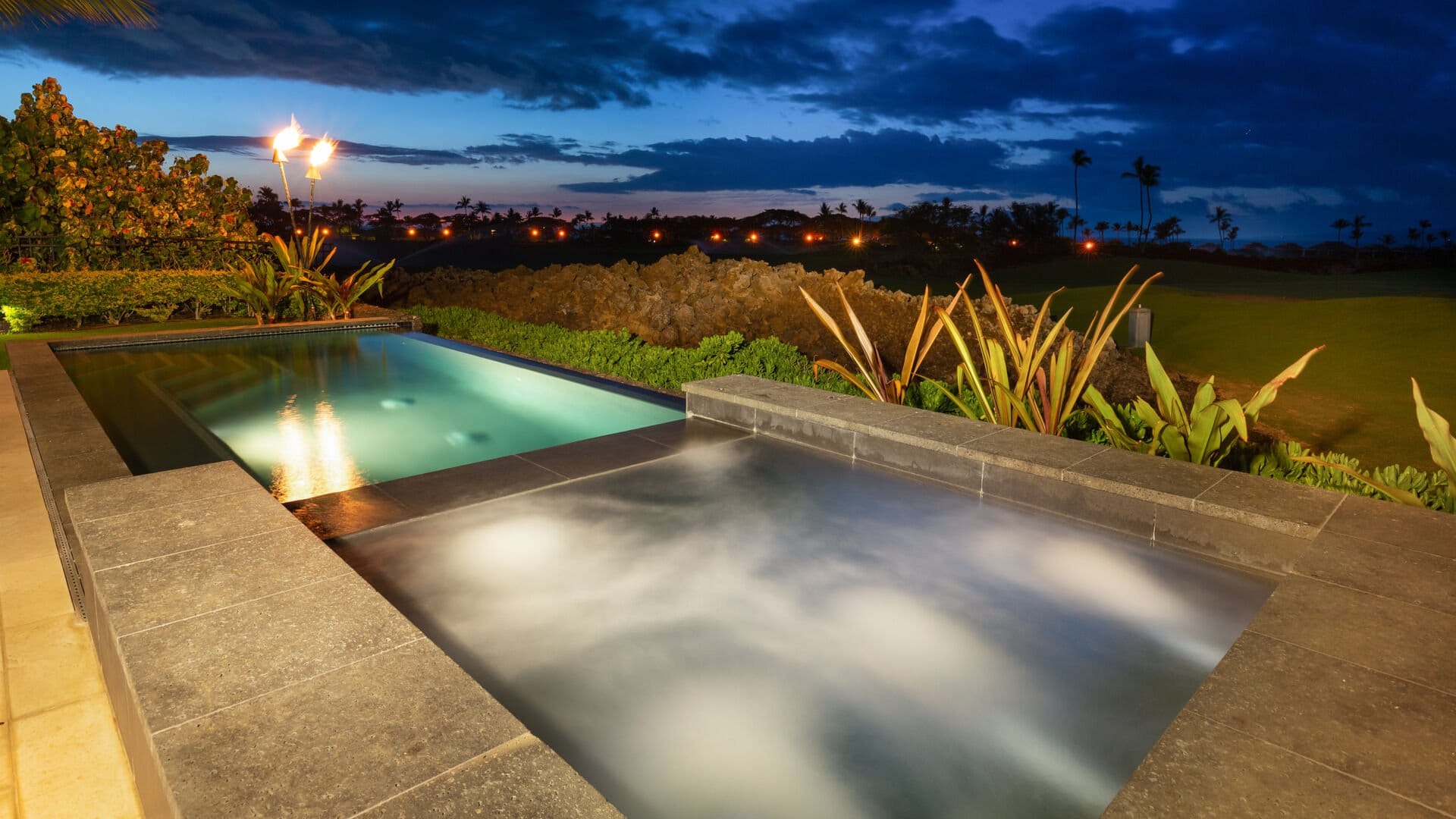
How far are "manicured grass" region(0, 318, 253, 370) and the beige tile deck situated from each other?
704cm

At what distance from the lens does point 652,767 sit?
1.68m

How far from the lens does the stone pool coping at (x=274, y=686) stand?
4.00ft

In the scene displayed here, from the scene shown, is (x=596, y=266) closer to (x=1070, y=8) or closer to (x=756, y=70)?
(x=756, y=70)

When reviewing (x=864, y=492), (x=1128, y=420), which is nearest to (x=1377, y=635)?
(x=864, y=492)

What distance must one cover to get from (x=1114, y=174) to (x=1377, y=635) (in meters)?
78.8

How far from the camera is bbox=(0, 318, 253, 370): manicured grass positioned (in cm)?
848

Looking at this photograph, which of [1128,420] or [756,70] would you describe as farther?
[756,70]

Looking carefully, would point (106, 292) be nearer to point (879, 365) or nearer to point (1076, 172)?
point (879, 365)

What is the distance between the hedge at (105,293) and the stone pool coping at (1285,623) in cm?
1007

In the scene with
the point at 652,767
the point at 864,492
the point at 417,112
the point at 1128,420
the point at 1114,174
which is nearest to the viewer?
the point at 652,767

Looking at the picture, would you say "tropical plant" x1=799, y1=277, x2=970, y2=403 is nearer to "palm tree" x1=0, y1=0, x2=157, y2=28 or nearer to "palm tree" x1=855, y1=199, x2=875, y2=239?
"palm tree" x1=0, y1=0, x2=157, y2=28

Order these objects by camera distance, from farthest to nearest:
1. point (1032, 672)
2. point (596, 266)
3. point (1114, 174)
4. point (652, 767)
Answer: point (1114, 174) < point (596, 266) < point (1032, 672) < point (652, 767)

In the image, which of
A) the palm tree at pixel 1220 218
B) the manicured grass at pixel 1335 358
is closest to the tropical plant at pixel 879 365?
the manicured grass at pixel 1335 358

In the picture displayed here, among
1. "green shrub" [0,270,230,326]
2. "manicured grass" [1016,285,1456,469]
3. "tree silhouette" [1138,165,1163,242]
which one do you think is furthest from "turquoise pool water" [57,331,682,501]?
"tree silhouette" [1138,165,1163,242]
